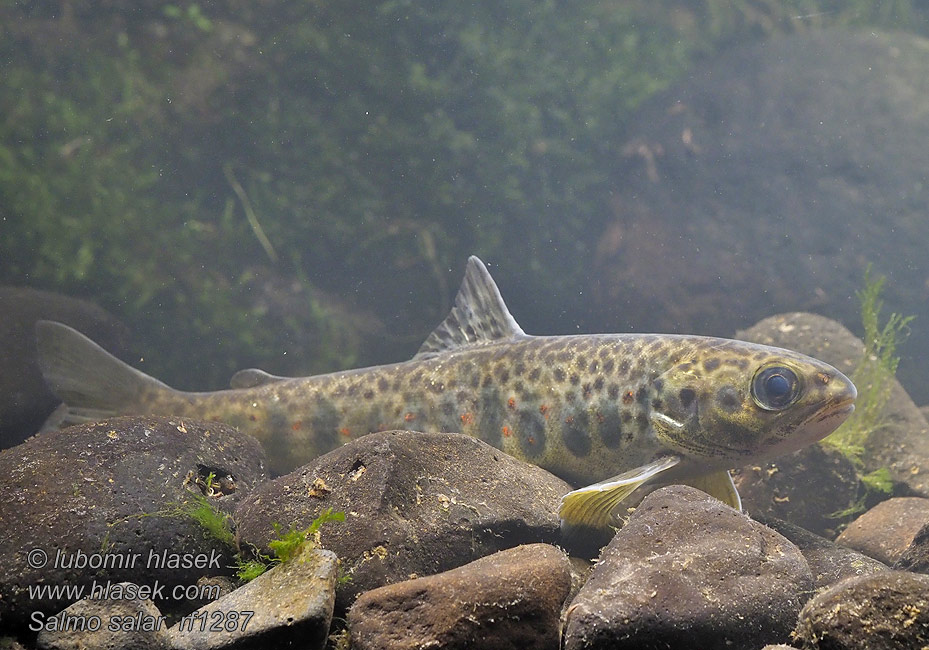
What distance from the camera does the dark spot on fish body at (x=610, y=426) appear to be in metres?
4.50

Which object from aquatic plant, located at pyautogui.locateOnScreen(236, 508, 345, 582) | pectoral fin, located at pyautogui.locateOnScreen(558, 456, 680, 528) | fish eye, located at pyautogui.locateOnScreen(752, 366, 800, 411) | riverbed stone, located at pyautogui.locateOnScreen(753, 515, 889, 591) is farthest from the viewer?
fish eye, located at pyautogui.locateOnScreen(752, 366, 800, 411)

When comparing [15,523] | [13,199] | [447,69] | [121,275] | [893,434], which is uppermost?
[447,69]

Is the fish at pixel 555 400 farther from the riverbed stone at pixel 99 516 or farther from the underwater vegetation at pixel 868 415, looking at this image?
the riverbed stone at pixel 99 516

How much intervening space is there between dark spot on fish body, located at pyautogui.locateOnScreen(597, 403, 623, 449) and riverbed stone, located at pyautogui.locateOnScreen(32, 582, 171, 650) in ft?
10.1

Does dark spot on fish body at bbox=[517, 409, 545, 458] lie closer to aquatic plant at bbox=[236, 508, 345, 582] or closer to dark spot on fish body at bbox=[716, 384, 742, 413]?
dark spot on fish body at bbox=[716, 384, 742, 413]

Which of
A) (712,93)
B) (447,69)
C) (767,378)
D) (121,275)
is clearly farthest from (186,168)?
(712,93)

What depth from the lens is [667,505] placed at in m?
2.88

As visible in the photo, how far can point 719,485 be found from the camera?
14.0 ft

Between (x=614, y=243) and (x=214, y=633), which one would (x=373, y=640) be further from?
(x=614, y=243)

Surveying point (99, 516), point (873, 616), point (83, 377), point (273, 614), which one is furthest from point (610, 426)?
point (83, 377)

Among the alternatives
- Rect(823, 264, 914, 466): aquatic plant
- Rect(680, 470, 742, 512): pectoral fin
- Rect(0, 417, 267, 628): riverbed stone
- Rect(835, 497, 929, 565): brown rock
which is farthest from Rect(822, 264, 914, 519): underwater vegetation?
Rect(0, 417, 267, 628): riverbed stone

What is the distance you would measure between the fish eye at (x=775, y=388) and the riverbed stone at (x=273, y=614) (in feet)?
9.52

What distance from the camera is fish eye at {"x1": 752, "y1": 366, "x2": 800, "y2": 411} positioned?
3941 millimetres

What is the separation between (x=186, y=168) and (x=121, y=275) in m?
1.79
